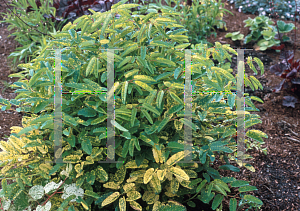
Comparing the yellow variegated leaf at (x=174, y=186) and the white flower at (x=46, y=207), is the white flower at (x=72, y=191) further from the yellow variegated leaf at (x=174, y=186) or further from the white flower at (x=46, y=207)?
the yellow variegated leaf at (x=174, y=186)

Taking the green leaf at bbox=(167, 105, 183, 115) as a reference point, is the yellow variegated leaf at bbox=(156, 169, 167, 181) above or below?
below

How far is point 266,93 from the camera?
10.5 ft

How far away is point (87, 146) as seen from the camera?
4.50 ft

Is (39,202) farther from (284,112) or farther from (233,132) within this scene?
(284,112)

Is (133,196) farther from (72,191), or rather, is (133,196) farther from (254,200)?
(254,200)

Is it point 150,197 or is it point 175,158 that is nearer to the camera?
point 175,158

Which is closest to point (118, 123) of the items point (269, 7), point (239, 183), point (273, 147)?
point (239, 183)

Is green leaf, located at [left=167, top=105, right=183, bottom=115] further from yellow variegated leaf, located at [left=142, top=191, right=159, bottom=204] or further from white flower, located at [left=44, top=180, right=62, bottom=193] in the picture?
white flower, located at [left=44, top=180, right=62, bottom=193]

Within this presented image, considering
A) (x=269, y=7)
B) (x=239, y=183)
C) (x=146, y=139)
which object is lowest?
(x=239, y=183)

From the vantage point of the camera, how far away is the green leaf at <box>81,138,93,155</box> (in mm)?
1342

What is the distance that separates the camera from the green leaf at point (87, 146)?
1342 millimetres

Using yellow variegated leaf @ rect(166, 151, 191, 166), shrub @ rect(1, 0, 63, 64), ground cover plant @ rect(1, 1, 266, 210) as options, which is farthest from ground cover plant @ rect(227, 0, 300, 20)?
yellow variegated leaf @ rect(166, 151, 191, 166)

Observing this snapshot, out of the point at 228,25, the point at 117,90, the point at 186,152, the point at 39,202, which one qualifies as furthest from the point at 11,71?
the point at 228,25

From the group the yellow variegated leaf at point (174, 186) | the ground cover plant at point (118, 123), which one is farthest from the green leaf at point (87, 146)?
the yellow variegated leaf at point (174, 186)
